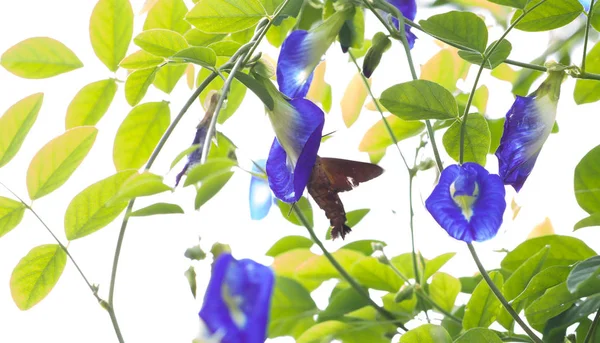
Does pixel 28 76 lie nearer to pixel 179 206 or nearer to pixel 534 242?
pixel 179 206

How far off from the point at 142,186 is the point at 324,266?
356mm

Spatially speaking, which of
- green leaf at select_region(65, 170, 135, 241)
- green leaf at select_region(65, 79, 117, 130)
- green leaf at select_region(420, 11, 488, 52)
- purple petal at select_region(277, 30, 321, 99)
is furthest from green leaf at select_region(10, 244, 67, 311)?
green leaf at select_region(420, 11, 488, 52)

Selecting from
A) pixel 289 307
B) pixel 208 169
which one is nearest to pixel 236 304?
pixel 208 169

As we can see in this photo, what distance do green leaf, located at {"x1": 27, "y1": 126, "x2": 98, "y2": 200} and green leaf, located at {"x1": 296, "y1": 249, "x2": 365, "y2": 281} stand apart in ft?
0.81

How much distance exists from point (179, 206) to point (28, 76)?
1.04 ft

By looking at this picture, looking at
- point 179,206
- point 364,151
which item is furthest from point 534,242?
point 179,206

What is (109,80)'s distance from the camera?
0.67 metres

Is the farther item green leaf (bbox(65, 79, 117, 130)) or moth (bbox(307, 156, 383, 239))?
green leaf (bbox(65, 79, 117, 130))

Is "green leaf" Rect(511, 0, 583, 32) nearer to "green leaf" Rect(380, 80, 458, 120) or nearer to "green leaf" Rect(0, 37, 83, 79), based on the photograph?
"green leaf" Rect(380, 80, 458, 120)

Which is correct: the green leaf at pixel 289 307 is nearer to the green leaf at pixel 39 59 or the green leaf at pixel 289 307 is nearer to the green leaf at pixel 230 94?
the green leaf at pixel 230 94

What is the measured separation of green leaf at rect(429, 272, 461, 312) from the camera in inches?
26.4

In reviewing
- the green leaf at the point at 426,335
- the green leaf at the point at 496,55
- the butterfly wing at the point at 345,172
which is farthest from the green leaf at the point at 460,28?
the green leaf at the point at 426,335

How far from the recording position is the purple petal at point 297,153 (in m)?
0.43

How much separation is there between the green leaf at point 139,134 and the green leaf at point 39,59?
93mm
